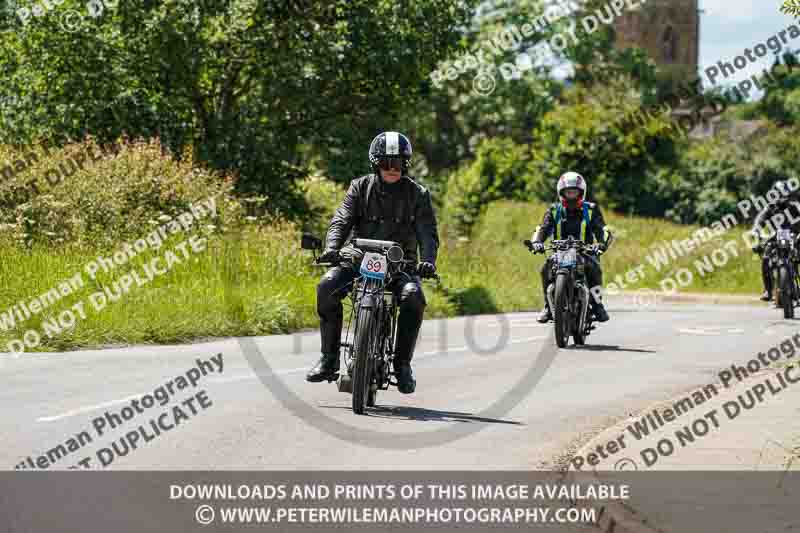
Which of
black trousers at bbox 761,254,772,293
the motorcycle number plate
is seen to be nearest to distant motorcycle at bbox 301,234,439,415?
the motorcycle number plate

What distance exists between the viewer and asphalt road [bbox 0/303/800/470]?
27.7ft

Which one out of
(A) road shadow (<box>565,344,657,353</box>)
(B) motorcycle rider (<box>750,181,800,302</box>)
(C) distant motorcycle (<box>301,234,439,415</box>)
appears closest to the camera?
(C) distant motorcycle (<box>301,234,439,415</box>)

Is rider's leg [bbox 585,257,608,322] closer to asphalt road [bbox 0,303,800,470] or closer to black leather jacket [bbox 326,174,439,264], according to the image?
asphalt road [bbox 0,303,800,470]

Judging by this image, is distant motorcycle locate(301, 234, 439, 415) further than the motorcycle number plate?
No

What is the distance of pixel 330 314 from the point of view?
1026 cm

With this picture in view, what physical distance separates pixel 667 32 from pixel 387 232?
107 meters

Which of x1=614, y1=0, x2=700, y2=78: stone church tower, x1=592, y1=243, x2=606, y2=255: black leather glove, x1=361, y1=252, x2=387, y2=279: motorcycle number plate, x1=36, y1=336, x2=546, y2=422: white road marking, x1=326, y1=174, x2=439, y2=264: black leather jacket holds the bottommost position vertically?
x1=36, y1=336, x2=546, y2=422: white road marking

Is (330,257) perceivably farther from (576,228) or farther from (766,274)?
(766,274)

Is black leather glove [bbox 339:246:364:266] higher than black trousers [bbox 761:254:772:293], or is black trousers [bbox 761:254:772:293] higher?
black leather glove [bbox 339:246:364:266]

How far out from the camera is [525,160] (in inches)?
2208

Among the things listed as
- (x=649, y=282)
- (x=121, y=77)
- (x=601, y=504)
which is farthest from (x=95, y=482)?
(x=649, y=282)

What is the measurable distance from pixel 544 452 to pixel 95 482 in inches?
120

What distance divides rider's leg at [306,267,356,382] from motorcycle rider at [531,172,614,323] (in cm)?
656

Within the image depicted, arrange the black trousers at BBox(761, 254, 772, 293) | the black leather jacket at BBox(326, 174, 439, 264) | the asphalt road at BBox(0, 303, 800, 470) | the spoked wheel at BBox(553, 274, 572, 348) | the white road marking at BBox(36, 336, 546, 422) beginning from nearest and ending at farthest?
the asphalt road at BBox(0, 303, 800, 470), the white road marking at BBox(36, 336, 546, 422), the black leather jacket at BBox(326, 174, 439, 264), the spoked wheel at BBox(553, 274, 572, 348), the black trousers at BBox(761, 254, 772, 293)
